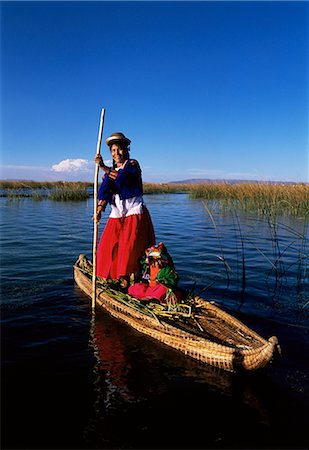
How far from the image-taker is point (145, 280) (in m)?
5.28

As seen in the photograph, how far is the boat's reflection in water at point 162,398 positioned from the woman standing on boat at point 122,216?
146cm

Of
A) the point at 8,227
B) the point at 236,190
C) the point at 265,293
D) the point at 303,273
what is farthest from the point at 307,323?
the point at 236,190

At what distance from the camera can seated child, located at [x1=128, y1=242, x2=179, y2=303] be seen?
4707 millimetres

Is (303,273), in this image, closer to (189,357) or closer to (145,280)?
(145,280)

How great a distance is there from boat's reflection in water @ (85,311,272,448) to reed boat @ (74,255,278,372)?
16 centimetres

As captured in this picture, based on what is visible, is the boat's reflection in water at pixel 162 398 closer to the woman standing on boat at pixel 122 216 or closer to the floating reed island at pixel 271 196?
the woman standing on boat at pixel 122 216

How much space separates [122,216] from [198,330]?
2262 millimetres

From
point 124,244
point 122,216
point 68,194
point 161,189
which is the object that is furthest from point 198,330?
point 161,189

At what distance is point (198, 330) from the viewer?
13.5 feet

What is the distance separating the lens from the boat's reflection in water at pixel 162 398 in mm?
2807

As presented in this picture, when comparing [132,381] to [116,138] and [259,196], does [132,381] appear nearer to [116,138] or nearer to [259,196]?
[116,138]

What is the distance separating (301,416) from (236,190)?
14900mm

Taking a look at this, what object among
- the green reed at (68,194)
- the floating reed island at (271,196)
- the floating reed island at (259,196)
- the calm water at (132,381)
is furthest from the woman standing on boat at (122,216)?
the green reed at (68,194)

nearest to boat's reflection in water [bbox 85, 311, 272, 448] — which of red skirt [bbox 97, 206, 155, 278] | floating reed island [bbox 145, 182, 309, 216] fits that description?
red skirt [bbox 97, 206, 155, 278]
